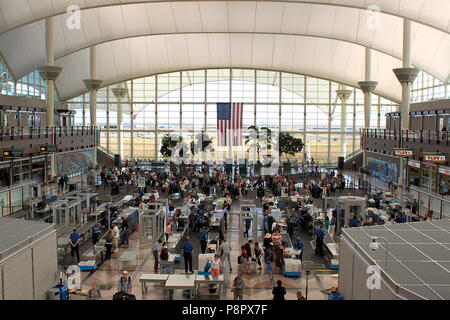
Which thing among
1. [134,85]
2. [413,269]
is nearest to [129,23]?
[134,85]

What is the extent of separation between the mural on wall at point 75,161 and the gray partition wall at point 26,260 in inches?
836

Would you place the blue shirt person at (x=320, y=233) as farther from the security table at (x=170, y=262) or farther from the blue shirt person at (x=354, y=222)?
the security table at (x=170, y=262)

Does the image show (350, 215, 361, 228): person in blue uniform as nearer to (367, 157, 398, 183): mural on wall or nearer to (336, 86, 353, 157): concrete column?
(367, 157, 398, 183): mural on wall

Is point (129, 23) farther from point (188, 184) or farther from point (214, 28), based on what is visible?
point (188, 184)

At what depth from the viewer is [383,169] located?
33.2 meters

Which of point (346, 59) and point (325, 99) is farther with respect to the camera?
point (325, 99)

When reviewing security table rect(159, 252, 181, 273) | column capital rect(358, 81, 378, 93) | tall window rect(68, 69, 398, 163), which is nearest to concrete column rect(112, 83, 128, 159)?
tall window rect(68, 69, 398, 163)

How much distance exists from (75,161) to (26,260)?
2620 cm

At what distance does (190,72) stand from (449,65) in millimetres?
24564

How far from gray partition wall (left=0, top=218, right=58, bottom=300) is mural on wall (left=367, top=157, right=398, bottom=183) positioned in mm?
25248

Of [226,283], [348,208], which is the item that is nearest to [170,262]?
[226,283]

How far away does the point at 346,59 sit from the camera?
4322 cm

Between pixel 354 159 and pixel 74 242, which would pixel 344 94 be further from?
pixel 74 242

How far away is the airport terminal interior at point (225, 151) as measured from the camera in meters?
10.9
